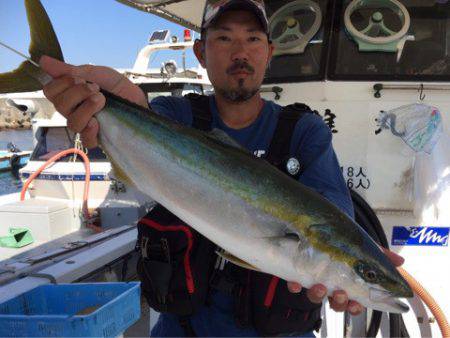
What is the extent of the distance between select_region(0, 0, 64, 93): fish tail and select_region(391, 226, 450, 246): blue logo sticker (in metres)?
3.09

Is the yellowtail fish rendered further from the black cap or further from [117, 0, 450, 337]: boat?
[117, 0, 450, 337]: boat

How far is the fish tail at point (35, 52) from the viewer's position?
5.66ft

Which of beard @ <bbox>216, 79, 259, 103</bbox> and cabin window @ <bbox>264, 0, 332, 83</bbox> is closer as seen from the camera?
beard @ <bbox>216, 79, 259, 103</bbox>

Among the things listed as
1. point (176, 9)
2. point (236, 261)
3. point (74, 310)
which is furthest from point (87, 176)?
point (236, 261)

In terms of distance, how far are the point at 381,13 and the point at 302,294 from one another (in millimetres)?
2975

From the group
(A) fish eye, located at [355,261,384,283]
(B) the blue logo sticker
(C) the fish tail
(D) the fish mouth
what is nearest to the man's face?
(C) the fish tail

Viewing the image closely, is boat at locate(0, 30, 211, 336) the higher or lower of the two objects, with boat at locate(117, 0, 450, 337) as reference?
lower

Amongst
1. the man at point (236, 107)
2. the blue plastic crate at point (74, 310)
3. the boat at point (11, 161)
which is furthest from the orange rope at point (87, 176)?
the boat at point (11, 161)

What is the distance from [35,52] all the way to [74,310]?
131cm

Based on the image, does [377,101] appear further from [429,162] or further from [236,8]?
[236,8]

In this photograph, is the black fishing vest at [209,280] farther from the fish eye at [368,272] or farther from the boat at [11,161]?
the boat at [11,161]

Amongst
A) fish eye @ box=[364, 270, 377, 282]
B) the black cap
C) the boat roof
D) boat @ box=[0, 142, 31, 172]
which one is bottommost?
boat @ box=[0, 142, 31, 172]

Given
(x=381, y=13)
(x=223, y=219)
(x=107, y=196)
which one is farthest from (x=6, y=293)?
(x=107, y=196)

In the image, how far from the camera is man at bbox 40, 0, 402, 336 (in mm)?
2021
